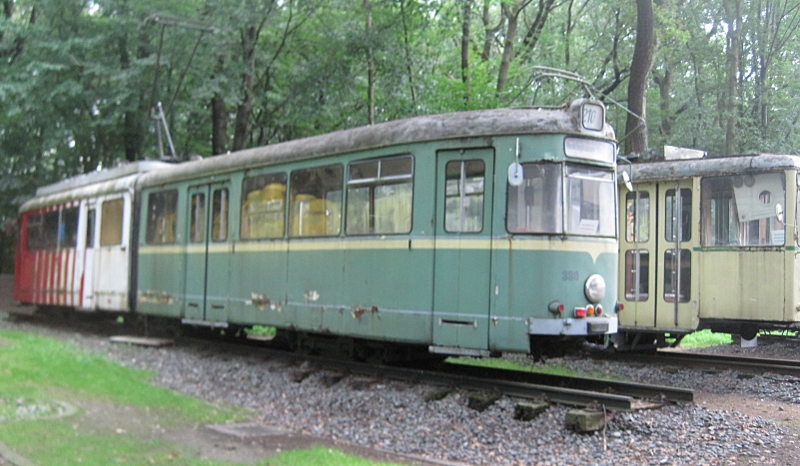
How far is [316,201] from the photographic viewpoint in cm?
1162

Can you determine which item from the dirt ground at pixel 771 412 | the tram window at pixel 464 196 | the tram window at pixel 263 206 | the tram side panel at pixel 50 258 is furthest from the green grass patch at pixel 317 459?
the tram side panel at pixel 50 258

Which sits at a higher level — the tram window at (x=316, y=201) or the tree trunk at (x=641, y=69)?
the tree trunk at (x=641, y=69)

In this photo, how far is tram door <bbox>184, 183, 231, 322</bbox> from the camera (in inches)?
541

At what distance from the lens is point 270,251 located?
41.1 ft

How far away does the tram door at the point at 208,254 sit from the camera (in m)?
13.8

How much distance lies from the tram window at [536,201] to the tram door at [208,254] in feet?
19.6

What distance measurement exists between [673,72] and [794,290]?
64.6 feet

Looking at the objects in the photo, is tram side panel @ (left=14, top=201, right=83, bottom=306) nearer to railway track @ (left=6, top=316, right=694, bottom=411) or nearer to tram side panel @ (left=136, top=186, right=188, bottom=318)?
tram side panel @ (left=136, top=186, right=188, bottom=318)

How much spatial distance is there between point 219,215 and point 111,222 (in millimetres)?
4644

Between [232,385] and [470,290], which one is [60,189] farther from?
[470,290]

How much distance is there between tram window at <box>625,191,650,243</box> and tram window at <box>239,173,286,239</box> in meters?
5.56

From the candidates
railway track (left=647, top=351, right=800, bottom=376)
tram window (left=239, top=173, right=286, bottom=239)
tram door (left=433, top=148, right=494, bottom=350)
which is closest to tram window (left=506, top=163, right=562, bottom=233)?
tram door (left=433, top=148, right=494, bottom=350)

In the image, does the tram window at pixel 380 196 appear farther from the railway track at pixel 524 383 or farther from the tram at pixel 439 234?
the railway track at pixel 524 383

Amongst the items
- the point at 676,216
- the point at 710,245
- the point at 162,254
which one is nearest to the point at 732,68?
the point at 676,216
